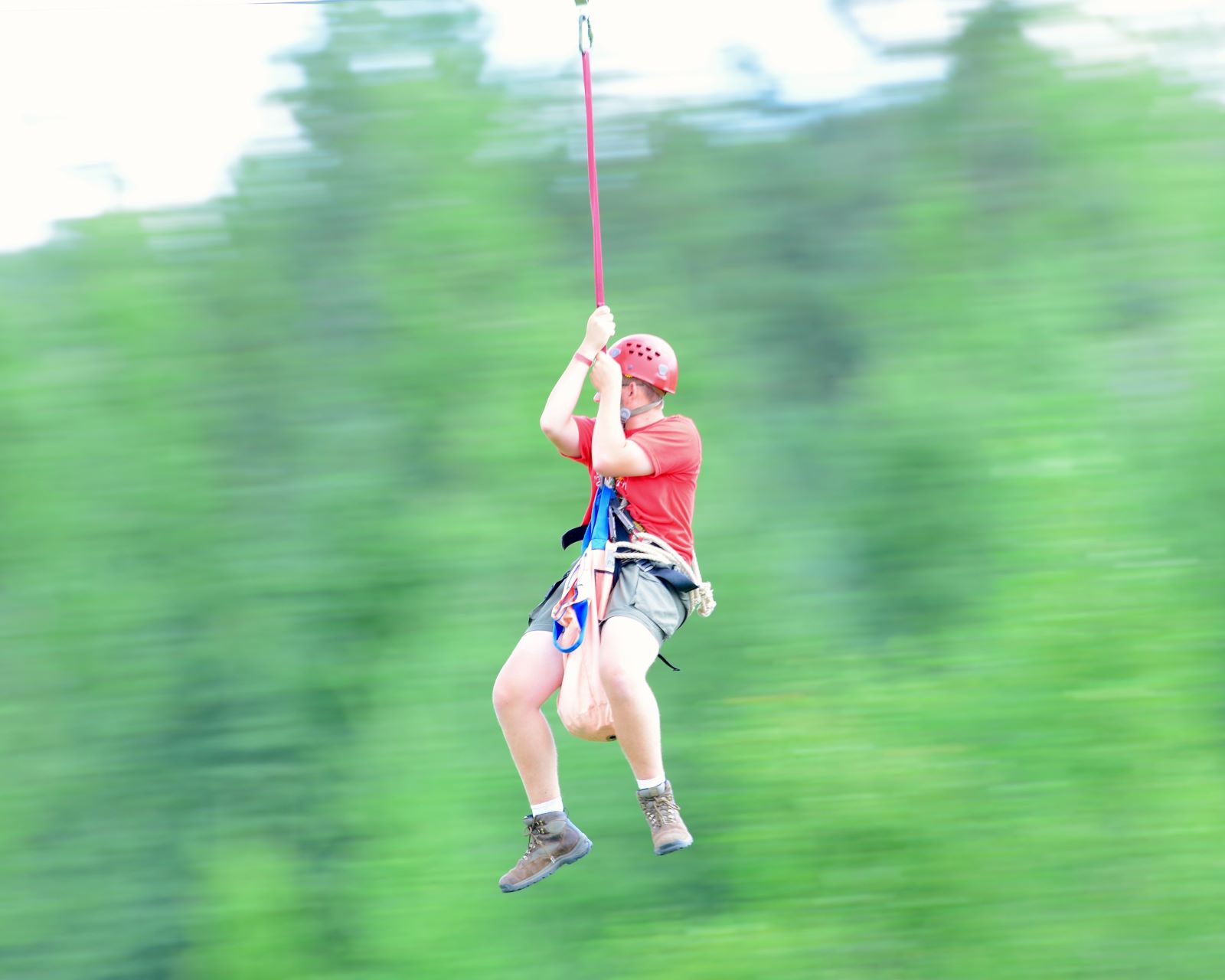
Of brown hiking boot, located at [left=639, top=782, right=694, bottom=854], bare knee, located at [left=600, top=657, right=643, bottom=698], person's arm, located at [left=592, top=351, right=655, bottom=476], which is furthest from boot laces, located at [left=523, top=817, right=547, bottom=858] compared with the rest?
person's arm, located at [left=592, top=351, right=655, bottom=476]

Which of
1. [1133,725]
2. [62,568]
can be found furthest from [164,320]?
[1133,725]

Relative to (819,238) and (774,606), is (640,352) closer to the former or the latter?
(774,606)

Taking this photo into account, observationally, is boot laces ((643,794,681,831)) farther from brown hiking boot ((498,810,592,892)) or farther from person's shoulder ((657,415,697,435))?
person's shoulder ((657,415,697,435))

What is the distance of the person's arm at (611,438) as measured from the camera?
3049 millimetres

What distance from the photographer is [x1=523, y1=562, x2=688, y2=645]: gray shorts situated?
3115mm

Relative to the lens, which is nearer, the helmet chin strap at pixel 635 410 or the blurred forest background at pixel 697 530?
the helmet chin strap at pixel 635 410

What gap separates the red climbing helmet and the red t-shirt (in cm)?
9

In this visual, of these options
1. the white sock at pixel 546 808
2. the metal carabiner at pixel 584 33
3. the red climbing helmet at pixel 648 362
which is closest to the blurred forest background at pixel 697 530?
the white sock at pixel 546 808

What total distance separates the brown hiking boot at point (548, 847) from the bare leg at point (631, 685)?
0.24 metres

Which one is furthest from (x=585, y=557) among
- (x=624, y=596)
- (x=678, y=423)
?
(x=678, y=423)

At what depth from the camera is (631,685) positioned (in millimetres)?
3010

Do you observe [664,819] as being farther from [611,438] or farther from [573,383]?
[573,383]

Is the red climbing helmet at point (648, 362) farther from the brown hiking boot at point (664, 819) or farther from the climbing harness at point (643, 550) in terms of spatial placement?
the brown hiking boot at point (664, 819)

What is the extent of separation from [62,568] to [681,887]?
272cm
